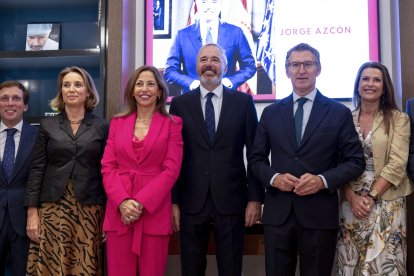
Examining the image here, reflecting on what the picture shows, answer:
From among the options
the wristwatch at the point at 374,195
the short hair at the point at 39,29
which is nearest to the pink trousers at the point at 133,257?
the wristwatch at the point at 374,195

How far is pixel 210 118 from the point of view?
103 inches

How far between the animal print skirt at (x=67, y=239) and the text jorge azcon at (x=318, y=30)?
2.11 m

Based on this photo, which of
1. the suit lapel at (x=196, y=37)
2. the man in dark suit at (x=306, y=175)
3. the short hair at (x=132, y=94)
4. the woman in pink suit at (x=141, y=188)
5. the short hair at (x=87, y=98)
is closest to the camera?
the man in dark suit at (x=306, y=175)

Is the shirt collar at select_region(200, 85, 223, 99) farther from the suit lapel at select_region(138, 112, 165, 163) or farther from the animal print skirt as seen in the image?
the animal print skirt

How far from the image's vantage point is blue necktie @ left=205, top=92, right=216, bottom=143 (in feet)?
8.41

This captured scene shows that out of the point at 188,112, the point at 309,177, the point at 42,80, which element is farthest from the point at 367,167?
the point at 42,80

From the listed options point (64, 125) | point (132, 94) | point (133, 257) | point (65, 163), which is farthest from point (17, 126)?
point (133, 257)

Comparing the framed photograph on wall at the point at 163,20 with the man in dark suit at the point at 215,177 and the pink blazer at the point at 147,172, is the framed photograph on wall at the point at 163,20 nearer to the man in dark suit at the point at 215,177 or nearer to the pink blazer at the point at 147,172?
the man in dark suit at the point at 215,177

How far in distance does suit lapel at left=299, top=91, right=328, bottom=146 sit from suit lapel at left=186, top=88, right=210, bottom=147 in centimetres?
54

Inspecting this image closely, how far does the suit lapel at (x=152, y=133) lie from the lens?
247 centimetres

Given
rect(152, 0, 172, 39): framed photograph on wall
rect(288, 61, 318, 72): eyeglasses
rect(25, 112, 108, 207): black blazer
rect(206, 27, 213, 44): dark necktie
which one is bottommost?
rect(25, 112, 108, 207): black blazer

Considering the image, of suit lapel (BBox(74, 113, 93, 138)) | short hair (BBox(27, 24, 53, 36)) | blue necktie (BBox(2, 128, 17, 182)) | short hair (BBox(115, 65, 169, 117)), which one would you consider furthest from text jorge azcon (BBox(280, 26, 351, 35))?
blue necktie (BBox(2, 128, 17, 182))

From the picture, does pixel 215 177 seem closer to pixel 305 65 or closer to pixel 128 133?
pixel 128 133

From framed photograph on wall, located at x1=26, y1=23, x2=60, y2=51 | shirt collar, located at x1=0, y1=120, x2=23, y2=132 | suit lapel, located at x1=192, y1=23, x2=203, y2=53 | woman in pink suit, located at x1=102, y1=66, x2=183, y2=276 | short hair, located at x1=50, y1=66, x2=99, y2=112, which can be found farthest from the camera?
suit lapel, located at x1=192, y1=23, x2=203, y2=53
